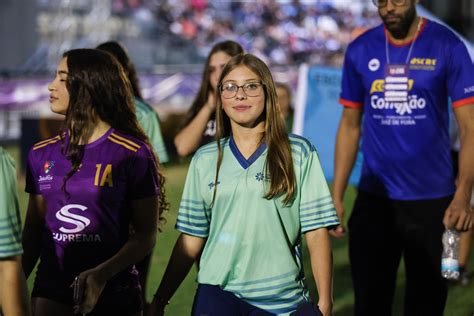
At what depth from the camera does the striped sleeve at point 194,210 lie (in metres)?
4.20

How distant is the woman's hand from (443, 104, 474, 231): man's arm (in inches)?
79.5

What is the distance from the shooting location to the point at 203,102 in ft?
23.0

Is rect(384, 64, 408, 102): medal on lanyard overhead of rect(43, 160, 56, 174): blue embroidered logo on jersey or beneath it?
overhead

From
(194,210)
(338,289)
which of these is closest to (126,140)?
(194,210)

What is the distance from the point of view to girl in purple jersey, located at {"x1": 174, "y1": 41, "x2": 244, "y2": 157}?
6820 mm

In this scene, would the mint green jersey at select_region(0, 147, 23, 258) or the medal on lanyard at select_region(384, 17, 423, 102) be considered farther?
the medal on lanyard at select_region(384, 17, 423, 102)

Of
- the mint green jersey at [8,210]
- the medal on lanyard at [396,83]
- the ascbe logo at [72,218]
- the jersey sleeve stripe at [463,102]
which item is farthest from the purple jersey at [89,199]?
the jersey sleeve stripe at [463,102]

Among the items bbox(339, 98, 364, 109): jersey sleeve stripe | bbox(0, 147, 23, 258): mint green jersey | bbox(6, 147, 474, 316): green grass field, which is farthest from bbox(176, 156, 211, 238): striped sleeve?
bbox(339, 98, 364, 109): jersey sleeve stripe

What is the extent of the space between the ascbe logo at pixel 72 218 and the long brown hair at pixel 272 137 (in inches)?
23.4

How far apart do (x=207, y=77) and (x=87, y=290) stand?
3.22 m

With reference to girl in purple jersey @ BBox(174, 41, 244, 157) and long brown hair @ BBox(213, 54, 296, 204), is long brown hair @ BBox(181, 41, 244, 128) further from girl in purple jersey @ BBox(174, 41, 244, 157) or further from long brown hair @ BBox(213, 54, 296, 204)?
long brown hair @ BBox(213, 54, 296, 204)

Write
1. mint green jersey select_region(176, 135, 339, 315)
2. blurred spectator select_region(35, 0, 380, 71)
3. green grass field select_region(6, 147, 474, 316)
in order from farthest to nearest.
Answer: blurred spectator select_region(35, 0, 380, 71) → green grass field select_region(6, 147, 474, 316) → mint green jersey select_region(176, 135, 339, 315)

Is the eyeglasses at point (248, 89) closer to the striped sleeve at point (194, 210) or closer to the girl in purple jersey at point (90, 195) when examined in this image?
the striped sleeve at point (194, 210)

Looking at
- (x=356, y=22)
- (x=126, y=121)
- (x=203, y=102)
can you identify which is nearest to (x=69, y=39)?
(x=356, y=22)
